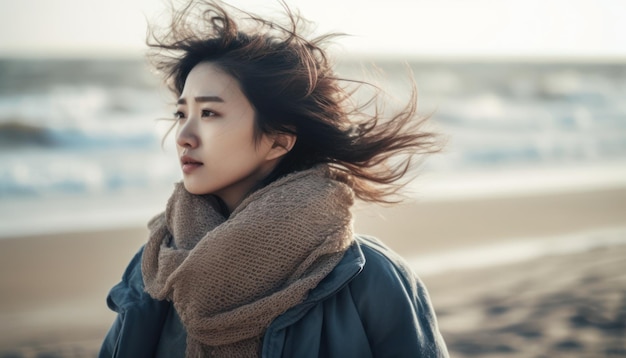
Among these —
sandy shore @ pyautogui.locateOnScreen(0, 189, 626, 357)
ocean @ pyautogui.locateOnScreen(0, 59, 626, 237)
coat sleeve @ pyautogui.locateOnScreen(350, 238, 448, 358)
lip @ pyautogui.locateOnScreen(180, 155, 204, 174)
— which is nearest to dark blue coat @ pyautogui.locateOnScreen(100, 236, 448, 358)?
coat sleeve @ pyautogui.locateOnScreen(350, 238, 448, 358)

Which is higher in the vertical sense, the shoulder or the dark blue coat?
the shoulder

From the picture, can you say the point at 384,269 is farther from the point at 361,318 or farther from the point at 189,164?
the point at 189,164

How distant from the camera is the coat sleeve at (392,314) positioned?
6.96 feet

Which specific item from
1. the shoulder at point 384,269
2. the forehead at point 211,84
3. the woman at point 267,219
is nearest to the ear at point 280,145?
the woman at point 267,219

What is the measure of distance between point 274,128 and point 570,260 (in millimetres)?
5099

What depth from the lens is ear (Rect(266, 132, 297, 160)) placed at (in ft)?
8.07

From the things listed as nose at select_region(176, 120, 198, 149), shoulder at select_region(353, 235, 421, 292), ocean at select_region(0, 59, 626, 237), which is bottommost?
shoulder at select_region(353, 235, 421, 292)

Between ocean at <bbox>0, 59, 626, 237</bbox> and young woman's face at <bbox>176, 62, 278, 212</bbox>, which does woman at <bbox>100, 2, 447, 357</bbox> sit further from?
ocean at <bbox>0, 59, 626, 237</bbox>

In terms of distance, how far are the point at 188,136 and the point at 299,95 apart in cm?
43

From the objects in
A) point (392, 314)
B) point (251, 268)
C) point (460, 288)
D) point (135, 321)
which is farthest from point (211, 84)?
point (460, 288)

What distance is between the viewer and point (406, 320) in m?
2.13

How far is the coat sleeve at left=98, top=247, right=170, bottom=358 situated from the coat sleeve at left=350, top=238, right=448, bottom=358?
752 millimetres

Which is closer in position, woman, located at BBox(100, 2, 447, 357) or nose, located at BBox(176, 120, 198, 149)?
woman, located at BBox(100, 2, 447, 357)

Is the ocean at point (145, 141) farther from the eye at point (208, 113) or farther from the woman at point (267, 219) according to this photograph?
the eye at point (208, 113)
